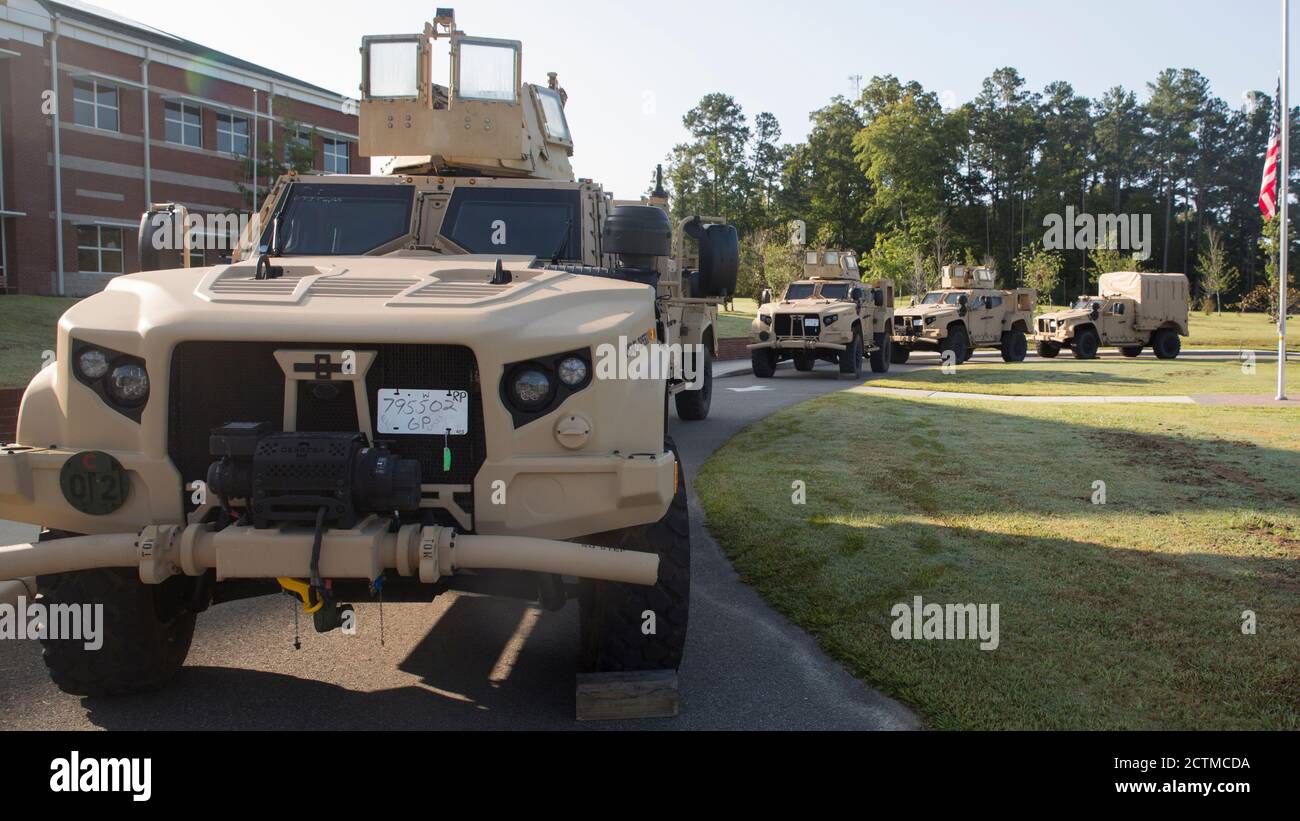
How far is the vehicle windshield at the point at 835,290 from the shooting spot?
24766 millimetres

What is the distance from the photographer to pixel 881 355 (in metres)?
25.4

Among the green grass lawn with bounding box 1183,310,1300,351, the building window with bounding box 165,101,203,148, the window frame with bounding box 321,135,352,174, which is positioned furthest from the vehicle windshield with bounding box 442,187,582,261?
the window frame with bounding box 321,135,352,174

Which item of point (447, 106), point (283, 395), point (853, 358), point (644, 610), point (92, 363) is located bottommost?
point (644, 610)

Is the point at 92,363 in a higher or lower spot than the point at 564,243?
lower

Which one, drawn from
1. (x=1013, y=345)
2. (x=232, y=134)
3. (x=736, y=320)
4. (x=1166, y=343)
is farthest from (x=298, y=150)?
(x=1166, y=343)

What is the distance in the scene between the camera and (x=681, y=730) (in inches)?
164

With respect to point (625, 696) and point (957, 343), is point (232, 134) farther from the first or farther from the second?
point (625, 696)

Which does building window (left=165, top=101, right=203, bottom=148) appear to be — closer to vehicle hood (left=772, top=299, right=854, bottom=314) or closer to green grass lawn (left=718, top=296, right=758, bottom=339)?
green grass lawn (left=718, top=296, right=758, bottom=339)

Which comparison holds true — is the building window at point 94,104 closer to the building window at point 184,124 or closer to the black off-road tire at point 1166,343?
the building window at point 184,124

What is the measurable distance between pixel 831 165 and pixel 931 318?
188 ft

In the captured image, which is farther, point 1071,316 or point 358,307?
point 1071,316

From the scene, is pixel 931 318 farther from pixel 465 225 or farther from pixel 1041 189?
pixel 1041 189

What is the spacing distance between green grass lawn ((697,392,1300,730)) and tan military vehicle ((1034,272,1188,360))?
18.9 meters

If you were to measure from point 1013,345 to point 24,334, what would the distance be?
2293cm
